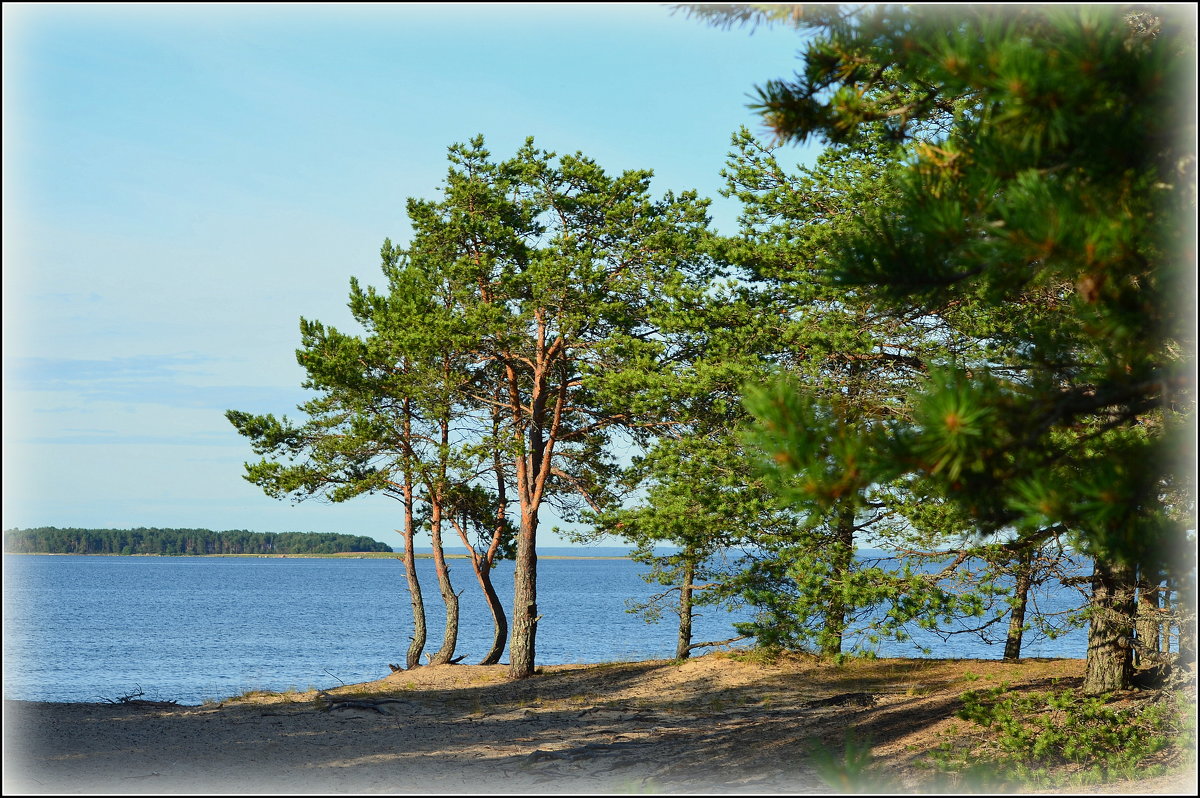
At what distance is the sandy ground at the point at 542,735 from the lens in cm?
843

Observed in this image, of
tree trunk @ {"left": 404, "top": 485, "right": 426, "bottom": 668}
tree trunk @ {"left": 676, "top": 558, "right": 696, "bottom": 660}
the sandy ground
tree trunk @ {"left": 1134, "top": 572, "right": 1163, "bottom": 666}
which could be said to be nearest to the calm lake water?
the sandy ground

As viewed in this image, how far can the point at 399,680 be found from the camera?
1986 centimetres

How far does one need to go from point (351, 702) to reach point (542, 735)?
3.93 meters

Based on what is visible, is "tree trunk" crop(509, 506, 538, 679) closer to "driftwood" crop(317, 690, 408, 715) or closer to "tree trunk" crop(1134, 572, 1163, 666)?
"driftwood" crop(317, 690, 408, 715)

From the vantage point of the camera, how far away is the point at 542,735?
11820mm

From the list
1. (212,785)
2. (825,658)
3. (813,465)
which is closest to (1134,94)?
(813,465)

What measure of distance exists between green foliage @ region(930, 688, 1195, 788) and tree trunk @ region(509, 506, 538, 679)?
1060 centimetres

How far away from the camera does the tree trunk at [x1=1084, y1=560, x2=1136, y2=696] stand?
9.26 meters

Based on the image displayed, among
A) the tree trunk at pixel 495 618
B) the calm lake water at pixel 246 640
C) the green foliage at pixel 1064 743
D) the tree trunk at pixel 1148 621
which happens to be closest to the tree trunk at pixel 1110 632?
the tree trunk at pixel 1148 621

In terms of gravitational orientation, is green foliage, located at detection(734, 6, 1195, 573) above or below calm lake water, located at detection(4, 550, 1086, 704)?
above

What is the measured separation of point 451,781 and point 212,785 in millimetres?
2066

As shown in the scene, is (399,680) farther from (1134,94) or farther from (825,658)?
(1134,94)

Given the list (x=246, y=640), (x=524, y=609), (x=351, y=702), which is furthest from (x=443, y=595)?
(x=246, y=640)

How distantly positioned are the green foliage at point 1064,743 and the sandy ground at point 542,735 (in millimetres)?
555
